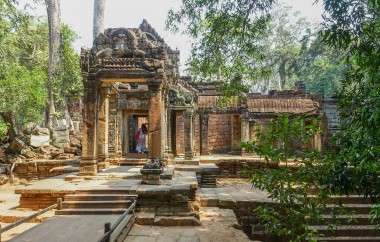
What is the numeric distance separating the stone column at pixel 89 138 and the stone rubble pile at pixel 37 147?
23.0 feet

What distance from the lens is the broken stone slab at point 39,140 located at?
14906mm

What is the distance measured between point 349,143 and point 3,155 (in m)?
14.9

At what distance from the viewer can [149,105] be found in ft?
25.3

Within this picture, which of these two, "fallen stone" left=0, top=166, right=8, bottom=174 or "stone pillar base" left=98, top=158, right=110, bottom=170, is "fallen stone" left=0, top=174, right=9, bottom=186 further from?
"stone pillar base" left=98, top=158, right=110, bottom=170

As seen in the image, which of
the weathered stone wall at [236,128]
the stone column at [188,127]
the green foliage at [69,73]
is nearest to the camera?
the stone column at [188,127]

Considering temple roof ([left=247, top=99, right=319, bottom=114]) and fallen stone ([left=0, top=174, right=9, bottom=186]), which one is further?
temple roof ([left=247, top=99, right=319, bottom=114])

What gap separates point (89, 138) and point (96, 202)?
2558 mm

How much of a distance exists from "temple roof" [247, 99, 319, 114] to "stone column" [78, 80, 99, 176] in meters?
12.8

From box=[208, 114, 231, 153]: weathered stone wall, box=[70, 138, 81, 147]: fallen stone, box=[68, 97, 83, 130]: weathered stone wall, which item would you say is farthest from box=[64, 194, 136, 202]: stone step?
box=[208, 114, 231, 153]: weathered stone wall

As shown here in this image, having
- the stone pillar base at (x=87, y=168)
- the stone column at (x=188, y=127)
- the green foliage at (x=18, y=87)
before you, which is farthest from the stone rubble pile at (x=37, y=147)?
the stone pillar base at (x=87, y=168)

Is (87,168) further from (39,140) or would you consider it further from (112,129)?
(39,140)

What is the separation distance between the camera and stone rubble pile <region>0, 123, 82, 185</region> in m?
13.8

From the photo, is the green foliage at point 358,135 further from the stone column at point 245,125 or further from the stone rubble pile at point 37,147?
the stone column at point 245,125

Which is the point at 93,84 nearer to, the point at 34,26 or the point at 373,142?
the point at 373,142
